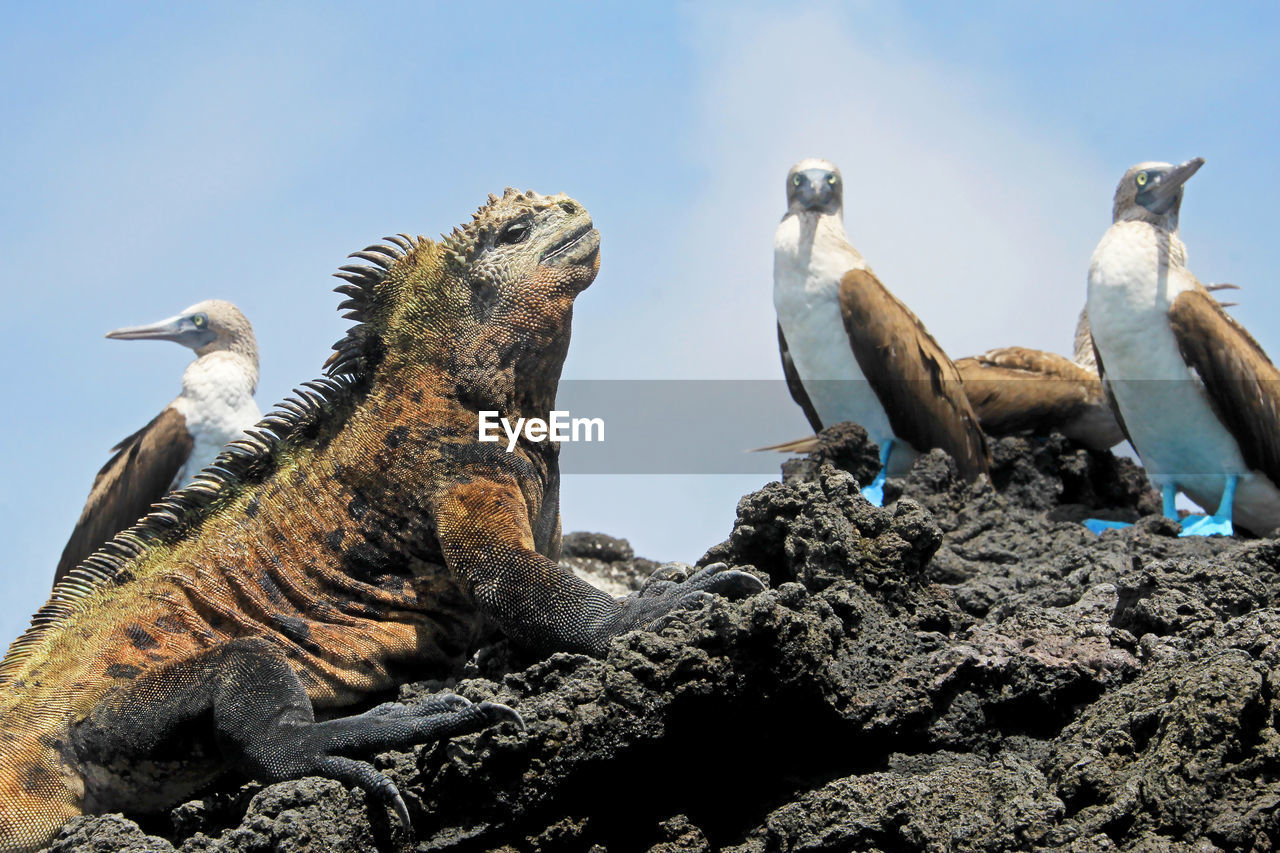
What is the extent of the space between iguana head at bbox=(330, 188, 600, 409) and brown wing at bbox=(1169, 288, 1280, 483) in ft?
20.7

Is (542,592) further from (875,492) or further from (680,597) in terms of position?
(875,492)

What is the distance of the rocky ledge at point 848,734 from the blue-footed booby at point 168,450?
6779 millimetres

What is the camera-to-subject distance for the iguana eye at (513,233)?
6.54 metres

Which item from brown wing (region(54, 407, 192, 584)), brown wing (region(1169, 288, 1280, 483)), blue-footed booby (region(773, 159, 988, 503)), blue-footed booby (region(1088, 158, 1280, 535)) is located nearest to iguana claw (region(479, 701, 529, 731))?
blue-footed booby (region(773, 159, 988, 503))

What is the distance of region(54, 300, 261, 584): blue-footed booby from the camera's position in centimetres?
1187

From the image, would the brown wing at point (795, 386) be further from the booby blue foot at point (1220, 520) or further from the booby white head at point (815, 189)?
the booby blue foot at point (1220, 520)

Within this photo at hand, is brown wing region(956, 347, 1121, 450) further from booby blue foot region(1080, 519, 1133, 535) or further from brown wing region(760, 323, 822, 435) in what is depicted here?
booby blue foot region(1080, 519, 1133, 535)

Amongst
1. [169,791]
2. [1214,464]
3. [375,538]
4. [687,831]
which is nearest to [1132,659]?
[687,831]

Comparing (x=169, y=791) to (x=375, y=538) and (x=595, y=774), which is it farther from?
(x=595, y=774)

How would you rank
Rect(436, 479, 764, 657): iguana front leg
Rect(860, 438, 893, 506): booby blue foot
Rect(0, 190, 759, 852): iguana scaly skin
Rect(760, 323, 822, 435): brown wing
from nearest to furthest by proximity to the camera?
Rect(0, 190, 759, 852): iguana scaly skin < Rect(436, 479, 764, 657): iguana front leg < Rect(860, 438, 893, 506): booby blue foot < Rect(760, 323, 822, 435): brown wing

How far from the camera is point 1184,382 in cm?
1122

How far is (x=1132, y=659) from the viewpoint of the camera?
5.68 meters

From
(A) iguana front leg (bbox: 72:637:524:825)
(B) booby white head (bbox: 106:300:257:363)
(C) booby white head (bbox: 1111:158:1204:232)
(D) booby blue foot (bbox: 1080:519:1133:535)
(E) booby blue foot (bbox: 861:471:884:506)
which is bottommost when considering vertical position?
(A) iguana front leg (bbox: 72:637:524:825)

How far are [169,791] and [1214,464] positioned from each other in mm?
8744
